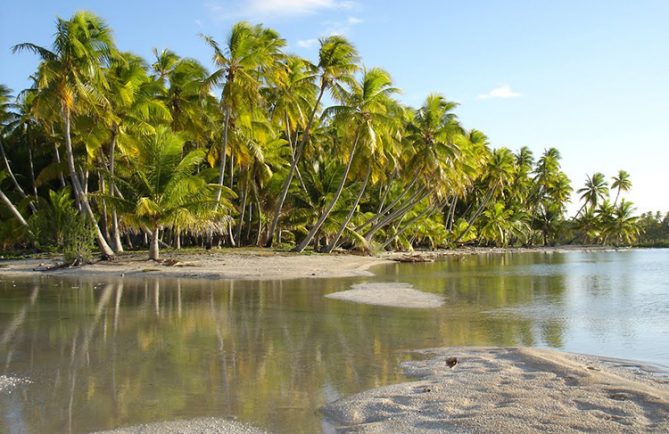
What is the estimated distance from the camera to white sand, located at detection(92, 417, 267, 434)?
198 inches

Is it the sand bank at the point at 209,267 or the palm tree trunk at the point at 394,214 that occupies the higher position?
the palm tree trunk at the point at 394,214

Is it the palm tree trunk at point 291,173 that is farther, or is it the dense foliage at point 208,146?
the palm tree trunk at point 291,173

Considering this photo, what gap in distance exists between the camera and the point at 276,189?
3475cm

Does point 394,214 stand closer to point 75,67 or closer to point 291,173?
point 291,173

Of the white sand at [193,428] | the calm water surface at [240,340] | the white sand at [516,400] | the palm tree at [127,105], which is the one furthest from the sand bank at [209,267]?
the white sand at [193,428]

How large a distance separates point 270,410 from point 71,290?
12.6 meters

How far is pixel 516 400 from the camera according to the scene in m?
5.73

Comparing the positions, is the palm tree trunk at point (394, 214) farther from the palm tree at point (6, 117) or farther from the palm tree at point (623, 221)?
the palm tree at point (623, 221)

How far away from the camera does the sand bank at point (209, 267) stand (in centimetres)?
2108

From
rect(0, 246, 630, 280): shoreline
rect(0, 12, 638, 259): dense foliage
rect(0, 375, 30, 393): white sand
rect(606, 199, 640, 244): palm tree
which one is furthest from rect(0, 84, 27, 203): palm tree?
rect(606, 199, 640, 244): palm tree

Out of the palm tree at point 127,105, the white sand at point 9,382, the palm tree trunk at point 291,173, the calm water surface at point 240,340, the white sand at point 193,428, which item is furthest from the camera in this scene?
the palm tree trunk at point 291,173

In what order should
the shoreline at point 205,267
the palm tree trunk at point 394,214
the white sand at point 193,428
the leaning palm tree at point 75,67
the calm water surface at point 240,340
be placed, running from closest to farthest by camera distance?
1. the white sand at point 193,428
2. the calm water surface at point 240,340
3. the shoreline at point 205,267
4. the leaning palm tree at point 75,67
5. the palm tree trunk at point 394,214

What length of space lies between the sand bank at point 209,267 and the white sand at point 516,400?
47.0 feet

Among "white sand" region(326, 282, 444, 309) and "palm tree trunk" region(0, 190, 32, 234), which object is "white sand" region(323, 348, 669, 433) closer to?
"white sand" region(326, 282, 444, 309)
